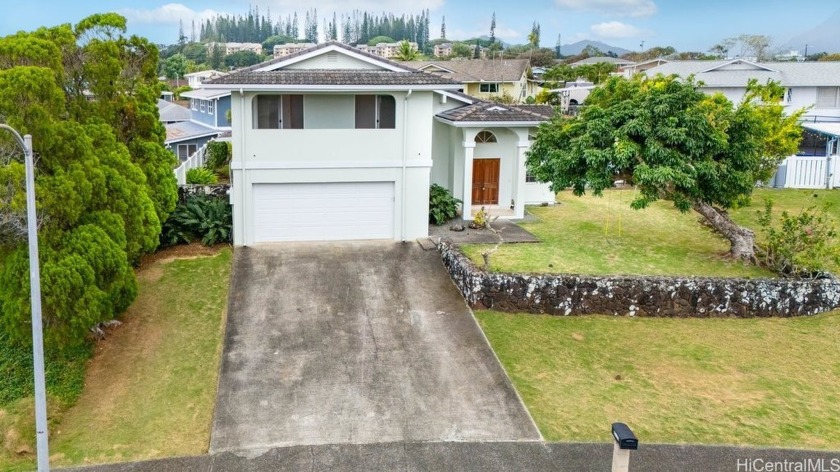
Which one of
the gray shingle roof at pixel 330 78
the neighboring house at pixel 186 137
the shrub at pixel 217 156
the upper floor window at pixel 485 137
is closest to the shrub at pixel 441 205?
the upper floor window at pixel 485 137

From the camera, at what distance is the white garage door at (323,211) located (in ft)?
68.3

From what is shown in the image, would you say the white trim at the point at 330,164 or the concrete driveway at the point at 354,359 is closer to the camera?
the concrete driveway at the point at 354,359

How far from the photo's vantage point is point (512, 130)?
23.4 meters

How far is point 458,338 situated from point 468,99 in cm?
1171

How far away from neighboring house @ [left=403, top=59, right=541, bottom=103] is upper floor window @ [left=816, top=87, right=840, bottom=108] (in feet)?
84.6

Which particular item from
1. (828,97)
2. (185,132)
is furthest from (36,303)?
(828,97)

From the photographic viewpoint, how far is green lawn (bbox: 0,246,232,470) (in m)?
11.2

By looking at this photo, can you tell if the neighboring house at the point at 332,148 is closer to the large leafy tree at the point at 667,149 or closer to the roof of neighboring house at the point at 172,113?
the large leafy tree at the point at 667,149

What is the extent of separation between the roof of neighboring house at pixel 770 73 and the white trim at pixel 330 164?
31.7 metres

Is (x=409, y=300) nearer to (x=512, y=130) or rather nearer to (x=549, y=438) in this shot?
(x=549, y=438)

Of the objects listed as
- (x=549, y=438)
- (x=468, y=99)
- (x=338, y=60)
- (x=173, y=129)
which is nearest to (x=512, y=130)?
(x=468, y=99)

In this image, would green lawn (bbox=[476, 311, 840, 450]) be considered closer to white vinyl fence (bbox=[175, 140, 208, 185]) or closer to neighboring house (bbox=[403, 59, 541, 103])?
white vinyl fence (bbox=[175, 140, 208, 185])

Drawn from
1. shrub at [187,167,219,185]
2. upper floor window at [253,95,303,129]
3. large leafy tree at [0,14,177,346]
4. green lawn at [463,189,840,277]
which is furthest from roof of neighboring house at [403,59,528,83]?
large leafy tree at [0,14,177,346]

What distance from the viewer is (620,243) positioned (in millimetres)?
20828
